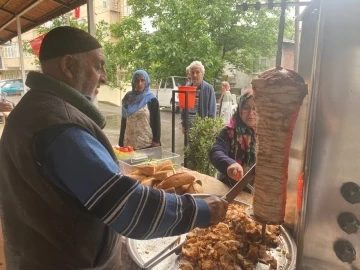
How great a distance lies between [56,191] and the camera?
104 centimetres

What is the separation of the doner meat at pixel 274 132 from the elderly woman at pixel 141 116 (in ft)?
10.6

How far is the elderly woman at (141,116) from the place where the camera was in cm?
421

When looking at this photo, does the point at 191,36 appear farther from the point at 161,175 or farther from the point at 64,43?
the point at 64,43

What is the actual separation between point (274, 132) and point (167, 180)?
1137 mm

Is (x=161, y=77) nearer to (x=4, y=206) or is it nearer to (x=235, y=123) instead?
(x=235, y=123)

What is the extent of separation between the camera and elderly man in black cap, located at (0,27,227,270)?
37.4 inches

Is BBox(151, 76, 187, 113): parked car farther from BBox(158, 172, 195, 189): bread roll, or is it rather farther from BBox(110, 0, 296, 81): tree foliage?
BBox(158, 172, 195, 189): bread roll

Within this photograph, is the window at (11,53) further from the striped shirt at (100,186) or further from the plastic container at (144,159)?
the striped shirt at (100,186)

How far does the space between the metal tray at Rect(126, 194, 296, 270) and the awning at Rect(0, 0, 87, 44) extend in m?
4.07

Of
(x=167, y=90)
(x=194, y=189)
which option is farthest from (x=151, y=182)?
(x=167, y=90)

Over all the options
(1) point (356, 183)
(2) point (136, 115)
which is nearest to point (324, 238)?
(1) point (356, 183)

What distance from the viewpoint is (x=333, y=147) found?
862 millimetres

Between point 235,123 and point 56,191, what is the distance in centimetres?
176

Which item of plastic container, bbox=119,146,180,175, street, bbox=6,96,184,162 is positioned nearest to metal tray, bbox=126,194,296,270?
plastic container, bbox=119,146,180,175
